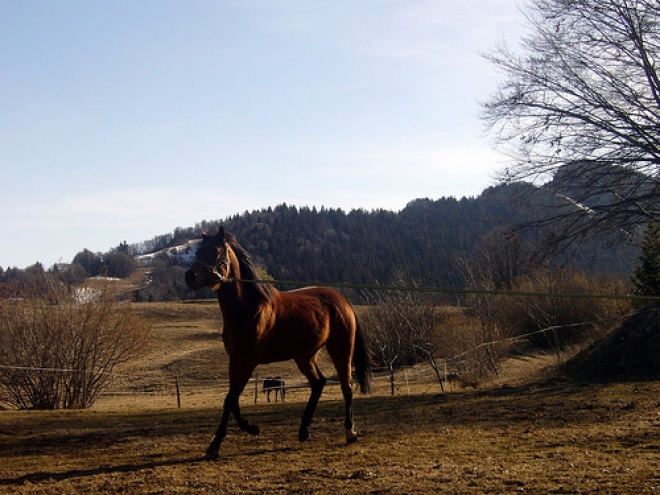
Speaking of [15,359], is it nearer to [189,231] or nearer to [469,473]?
[469,473]

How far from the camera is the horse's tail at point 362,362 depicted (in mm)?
9562

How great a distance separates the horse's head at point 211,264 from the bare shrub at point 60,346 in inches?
677

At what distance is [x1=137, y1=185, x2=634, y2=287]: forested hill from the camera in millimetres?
101250

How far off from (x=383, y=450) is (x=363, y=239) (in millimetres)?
115105

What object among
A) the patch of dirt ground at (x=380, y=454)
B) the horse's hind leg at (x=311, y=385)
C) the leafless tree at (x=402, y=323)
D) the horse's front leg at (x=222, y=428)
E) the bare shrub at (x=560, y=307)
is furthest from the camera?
the bare shrub at (x=560, y=307)

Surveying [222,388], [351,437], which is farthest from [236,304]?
[222,388]

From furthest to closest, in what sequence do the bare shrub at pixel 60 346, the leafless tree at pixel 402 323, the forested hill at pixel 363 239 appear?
the forested hill at pixel 363 239
the leafless tree at pixel 402 323
the bare shrub at pixel 60 346

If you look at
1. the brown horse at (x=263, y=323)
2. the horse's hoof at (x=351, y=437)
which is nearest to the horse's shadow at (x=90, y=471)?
the brown horse at (x=263, y=323)

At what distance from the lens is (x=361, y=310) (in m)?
35.8

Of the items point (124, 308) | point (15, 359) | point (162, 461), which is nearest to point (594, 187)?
point (162, 461)

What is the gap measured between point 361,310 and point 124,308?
1362 cm

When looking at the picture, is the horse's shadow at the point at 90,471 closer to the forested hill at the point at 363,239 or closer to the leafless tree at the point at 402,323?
the leafless tree at the point at 402,323

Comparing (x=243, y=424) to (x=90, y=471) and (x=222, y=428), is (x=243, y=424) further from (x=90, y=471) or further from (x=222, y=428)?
(x=90, y=471)

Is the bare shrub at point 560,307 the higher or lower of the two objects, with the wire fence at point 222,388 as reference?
higher
